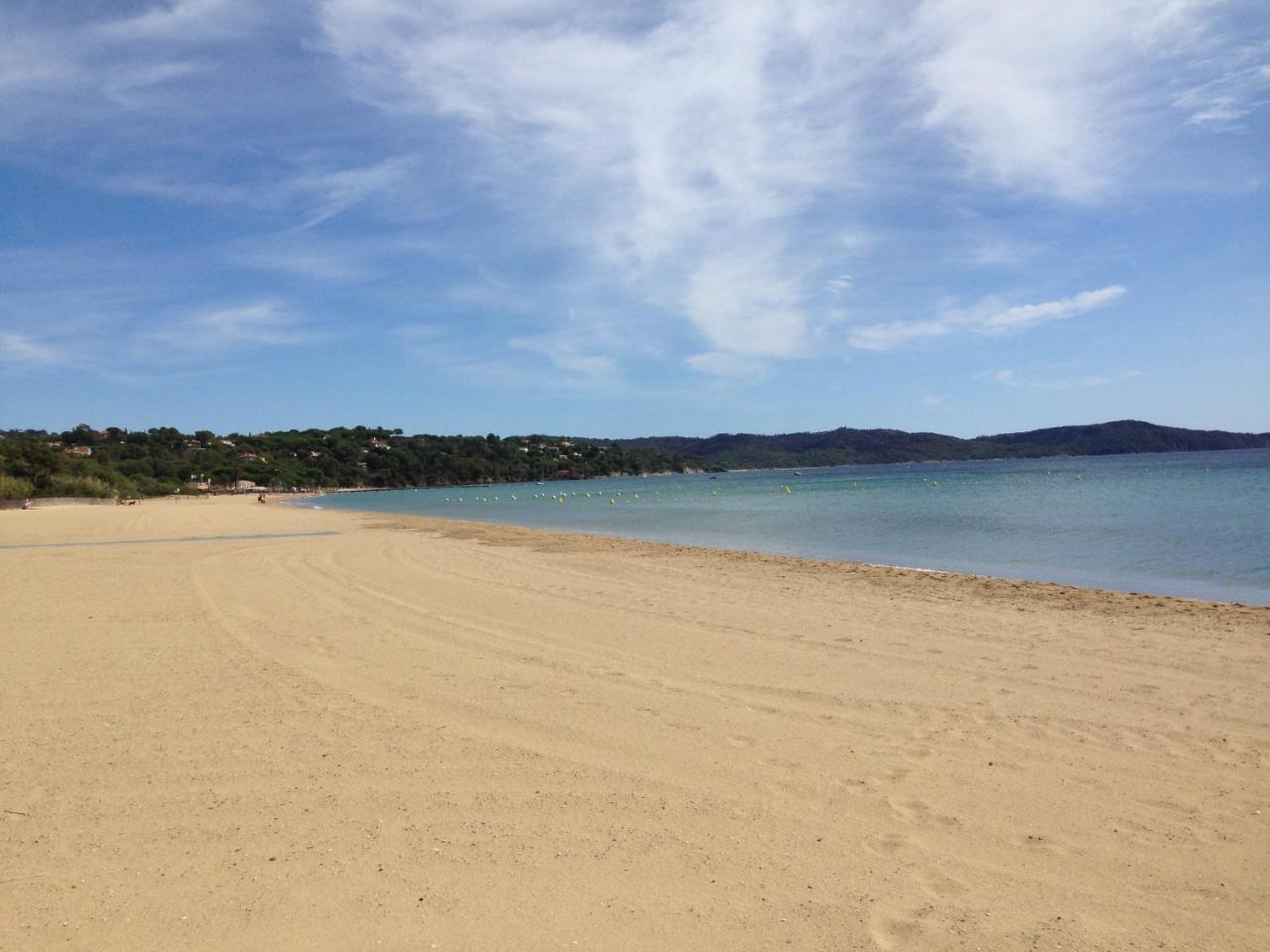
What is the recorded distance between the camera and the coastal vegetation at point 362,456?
54737 millimetres

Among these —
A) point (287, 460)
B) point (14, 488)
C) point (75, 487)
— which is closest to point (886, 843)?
point (14, 488)

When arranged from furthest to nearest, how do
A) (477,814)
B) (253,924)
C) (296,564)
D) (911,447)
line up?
(911,447)
(296,564)
(477,814)
(253,924)

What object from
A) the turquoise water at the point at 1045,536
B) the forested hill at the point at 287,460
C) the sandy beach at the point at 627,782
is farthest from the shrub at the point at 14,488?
the sandy beach at the point at 627,782

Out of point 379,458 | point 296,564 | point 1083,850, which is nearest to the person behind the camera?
point 1083,850

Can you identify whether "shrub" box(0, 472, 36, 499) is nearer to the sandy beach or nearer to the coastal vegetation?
the coastal vegetation

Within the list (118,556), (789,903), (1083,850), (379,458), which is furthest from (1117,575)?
(379,458)

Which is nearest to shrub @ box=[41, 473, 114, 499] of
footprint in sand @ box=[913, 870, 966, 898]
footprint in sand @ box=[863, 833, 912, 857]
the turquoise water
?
the turquoise water

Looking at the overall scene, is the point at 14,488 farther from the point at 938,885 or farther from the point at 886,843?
the point at 938,885

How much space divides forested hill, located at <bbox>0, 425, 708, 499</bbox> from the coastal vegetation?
6.5 inches

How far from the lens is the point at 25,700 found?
5.40 metres

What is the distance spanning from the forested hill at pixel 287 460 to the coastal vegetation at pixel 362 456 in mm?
165

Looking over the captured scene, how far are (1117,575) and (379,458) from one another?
138965 mm

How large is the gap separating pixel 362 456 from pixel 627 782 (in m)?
149

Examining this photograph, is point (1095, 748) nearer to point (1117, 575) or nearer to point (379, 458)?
point (1117, 575)
